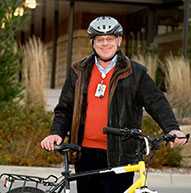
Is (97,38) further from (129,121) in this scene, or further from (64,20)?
(64,20)

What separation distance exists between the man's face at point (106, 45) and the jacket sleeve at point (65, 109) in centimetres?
25

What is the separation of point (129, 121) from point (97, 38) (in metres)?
0.56

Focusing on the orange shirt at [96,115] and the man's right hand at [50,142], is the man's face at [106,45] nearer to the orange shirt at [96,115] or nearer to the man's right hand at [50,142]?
the orange shirt at [96,115]

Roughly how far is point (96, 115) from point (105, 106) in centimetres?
8

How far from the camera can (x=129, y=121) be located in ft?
12.9

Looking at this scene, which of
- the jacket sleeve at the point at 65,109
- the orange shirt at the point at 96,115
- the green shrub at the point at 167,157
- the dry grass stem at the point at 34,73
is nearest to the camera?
the orange shirt at the point at 96,115

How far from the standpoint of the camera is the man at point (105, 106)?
3.90 meters

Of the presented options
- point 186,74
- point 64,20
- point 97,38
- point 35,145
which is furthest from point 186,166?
point 64,20

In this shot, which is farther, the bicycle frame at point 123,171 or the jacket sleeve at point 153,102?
the jacket sleeve at point 153,102

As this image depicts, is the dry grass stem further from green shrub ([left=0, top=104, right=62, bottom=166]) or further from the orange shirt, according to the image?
the orange shirt

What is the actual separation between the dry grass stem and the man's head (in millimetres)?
8016

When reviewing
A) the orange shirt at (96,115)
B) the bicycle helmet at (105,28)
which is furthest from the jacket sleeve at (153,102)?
the bicycle helmet at (105,28)

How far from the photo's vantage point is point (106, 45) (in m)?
3.90

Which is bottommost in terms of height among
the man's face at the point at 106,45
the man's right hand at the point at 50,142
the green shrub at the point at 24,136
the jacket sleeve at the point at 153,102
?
the green shrub at the point at 24,136
